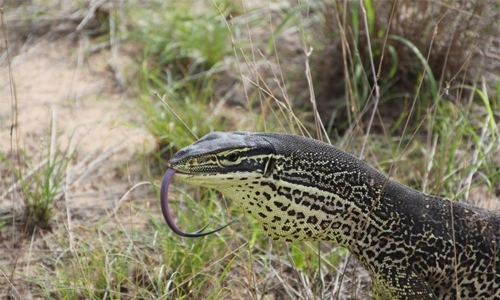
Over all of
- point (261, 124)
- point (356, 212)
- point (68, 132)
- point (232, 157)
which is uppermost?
point (232, 157)

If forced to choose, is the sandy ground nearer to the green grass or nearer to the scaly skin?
the green grass

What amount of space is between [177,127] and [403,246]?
2.80 meters

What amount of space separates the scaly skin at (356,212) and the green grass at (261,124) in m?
0.50

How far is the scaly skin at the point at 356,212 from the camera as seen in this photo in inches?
141

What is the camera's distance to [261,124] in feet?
21.3

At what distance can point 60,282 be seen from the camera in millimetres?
4637

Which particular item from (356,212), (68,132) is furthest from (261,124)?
(356,212)

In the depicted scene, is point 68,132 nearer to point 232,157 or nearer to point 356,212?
point 232,157

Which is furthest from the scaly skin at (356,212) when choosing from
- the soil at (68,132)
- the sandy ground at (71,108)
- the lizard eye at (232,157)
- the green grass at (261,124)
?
the sandy ground at (71,108)

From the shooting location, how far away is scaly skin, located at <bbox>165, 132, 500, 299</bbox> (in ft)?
11.8

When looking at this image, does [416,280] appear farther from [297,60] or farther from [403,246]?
[297,60]

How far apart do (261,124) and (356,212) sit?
2.79 m

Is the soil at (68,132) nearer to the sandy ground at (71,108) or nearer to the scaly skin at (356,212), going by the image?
the sandy ground at (71,108)

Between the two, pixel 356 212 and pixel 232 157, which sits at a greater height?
pixel 232 157
